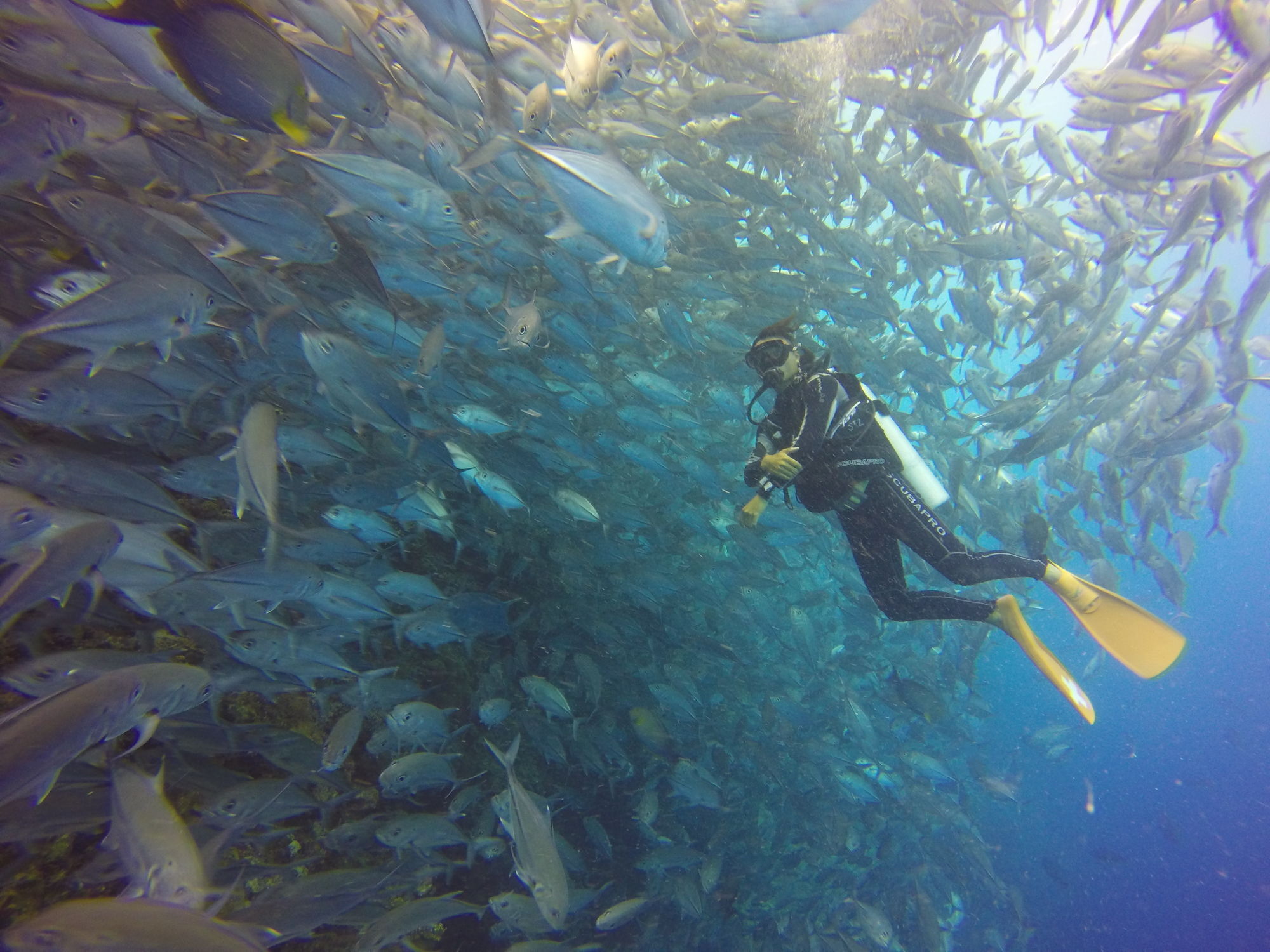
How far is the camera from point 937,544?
4.46m

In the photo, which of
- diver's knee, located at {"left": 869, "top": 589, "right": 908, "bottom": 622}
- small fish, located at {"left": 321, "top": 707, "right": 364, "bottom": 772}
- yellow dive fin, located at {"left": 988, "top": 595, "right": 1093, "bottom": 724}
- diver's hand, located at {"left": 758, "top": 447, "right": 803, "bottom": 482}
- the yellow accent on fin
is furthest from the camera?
diver's knee, located at {"left": 869, "top": 589, "right": 908, "bottom": 622}

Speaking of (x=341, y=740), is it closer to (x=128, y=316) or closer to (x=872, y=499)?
(x=128, y=316)

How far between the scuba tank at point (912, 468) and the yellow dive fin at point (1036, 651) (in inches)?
39.0

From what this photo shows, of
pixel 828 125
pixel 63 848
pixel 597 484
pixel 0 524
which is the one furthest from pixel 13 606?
pixel 828 125

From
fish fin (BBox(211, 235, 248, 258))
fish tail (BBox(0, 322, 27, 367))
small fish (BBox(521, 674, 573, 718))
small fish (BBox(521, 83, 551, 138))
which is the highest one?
small fish (BBox(521, 83, 551, 138))

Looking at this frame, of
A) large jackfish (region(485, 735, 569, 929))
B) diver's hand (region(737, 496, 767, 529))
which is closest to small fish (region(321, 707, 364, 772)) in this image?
large jackfish (region(485, 735, 569, 929))

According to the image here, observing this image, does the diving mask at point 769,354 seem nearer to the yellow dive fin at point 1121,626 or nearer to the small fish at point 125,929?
the yellow dive fin at point 1121,626

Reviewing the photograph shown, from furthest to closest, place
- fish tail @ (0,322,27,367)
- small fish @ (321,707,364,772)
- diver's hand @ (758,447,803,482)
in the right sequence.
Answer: diver's hand @ (758,447,803,482) < small fish @ (321,707,364,772) < fish tail @ (0,322,27,367)

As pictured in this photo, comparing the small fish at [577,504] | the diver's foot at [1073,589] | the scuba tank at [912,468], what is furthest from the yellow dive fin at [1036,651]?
the small fish at [577,504]

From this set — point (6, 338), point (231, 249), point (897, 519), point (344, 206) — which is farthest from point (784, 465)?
point (6, 338)

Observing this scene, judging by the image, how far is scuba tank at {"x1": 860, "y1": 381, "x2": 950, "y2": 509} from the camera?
4465 millimetres

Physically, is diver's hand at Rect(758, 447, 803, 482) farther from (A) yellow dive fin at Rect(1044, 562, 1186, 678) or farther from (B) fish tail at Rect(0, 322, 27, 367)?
(B) fish tail at Rect(0, 322, 27, 367)

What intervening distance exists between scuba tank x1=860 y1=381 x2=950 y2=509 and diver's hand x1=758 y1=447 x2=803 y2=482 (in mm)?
1235

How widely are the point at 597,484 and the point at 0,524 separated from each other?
14.9 ft
